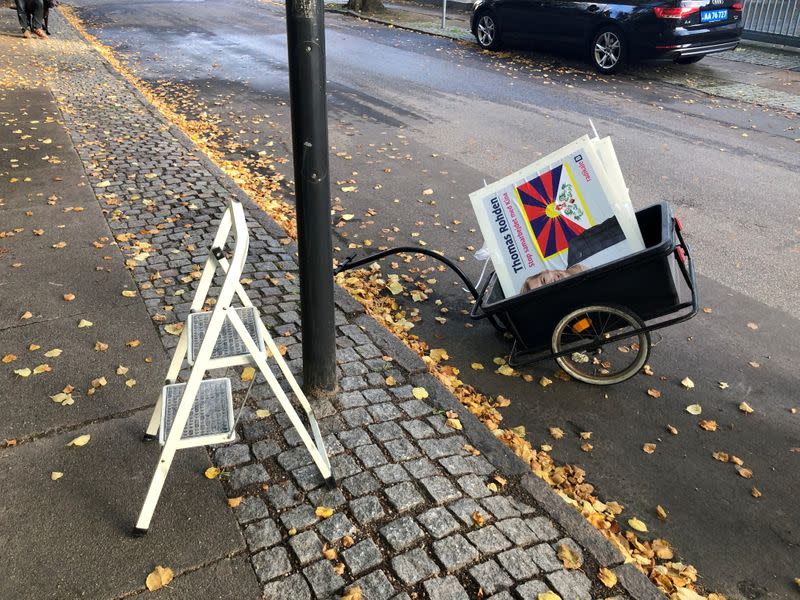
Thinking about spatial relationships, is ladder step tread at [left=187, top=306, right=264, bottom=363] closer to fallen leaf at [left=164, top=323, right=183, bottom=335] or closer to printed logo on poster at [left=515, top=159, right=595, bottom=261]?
fallen leaf at [left=164, top=323, right=183, bottom=335]

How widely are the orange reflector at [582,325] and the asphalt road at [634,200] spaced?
413mm

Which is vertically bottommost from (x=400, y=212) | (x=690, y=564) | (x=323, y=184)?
(x=690, y=564)

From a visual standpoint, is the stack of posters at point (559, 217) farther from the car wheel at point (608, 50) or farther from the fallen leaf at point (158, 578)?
the car wheel at point (608, 50)

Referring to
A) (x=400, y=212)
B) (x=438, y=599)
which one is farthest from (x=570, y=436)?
(x=400, y=212)

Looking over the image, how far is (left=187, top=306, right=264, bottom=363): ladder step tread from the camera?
3051 millimetres

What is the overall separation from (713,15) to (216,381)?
13.3m

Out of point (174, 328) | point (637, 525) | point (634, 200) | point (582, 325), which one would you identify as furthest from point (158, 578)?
point (634, 200)

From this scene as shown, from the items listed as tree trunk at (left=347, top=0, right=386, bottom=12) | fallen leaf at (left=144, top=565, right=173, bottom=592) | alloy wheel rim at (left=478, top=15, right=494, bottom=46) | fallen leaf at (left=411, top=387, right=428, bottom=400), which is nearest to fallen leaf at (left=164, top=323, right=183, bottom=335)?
fallen leaf at (left=411, top=387, right=428, bottom=400)

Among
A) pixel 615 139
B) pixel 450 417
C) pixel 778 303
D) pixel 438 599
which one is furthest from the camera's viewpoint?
pixel 615 139

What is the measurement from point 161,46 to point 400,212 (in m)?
12.2

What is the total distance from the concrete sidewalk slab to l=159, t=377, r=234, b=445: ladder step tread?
1.33 feet

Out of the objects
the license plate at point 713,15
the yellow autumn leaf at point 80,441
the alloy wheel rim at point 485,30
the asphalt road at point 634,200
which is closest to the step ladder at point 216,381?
the yellow autumn leaf at point 80,441

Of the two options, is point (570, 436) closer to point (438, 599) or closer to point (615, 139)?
point (438, 599)

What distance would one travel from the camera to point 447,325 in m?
5.19
